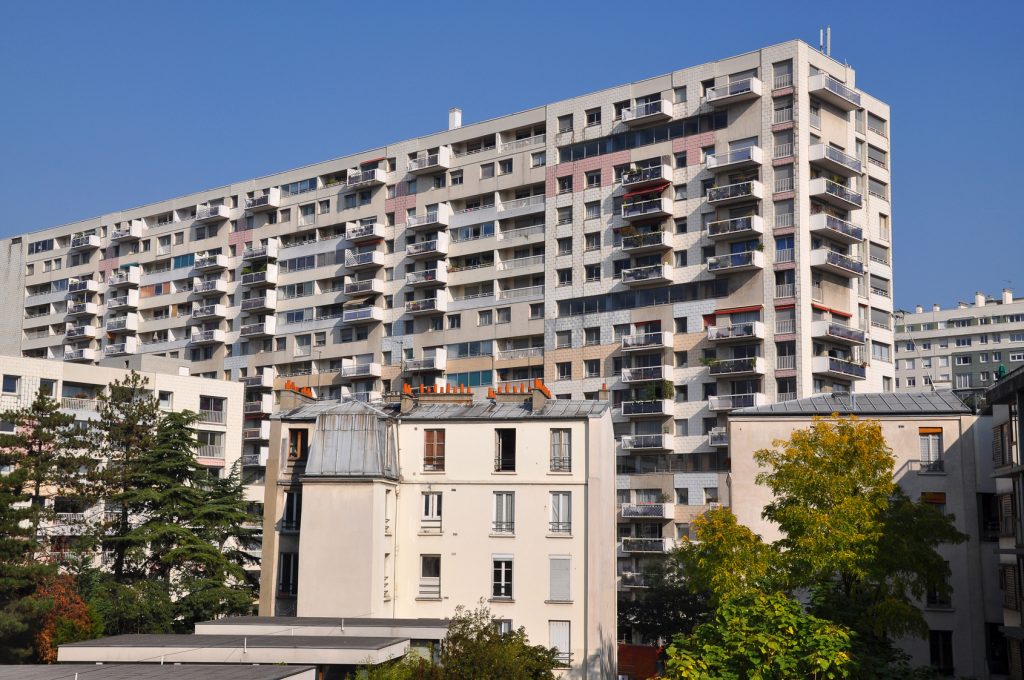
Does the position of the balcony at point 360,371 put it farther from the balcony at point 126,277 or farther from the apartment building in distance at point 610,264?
the balcony at point 126,277

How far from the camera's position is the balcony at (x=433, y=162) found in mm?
110875

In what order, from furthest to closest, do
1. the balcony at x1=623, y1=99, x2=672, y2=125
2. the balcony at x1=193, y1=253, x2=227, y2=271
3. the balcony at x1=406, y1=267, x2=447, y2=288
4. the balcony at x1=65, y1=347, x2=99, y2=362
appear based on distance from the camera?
1. the balcony at x1=65, y1=347, x2=99, y2=362
2. the balcony at x1=193, y1=253, x2=227, y2=271
3. the balcony at x1=406, y1=267, x2=447, y2=288
4. the balcony at x1=623, y1=99, x2=672, y2=125

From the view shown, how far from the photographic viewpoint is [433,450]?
58500mm

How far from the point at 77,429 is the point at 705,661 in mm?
44382

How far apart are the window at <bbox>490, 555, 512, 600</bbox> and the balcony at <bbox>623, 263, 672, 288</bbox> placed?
1686 inches

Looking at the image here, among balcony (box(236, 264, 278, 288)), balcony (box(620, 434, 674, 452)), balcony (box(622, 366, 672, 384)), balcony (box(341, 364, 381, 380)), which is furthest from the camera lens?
balcony (box(236, 264, 278, 288))

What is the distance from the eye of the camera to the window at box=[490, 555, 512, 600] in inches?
2211

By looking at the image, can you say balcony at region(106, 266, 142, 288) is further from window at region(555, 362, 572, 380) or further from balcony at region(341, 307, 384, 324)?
window at region(555, 362, 572, 380)

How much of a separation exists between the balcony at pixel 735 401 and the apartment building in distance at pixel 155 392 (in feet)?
116

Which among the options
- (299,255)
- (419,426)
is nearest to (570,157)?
(299,255)

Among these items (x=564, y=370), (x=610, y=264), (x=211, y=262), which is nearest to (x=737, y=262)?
(x=610, y=264)

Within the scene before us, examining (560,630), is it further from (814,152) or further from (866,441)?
(814,152)

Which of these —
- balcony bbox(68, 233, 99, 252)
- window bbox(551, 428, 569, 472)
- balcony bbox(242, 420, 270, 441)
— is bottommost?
window bbox(551, 428, 569, 472)

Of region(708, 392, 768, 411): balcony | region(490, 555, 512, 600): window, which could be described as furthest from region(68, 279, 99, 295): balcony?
region(490, 555, 512, 600): window
